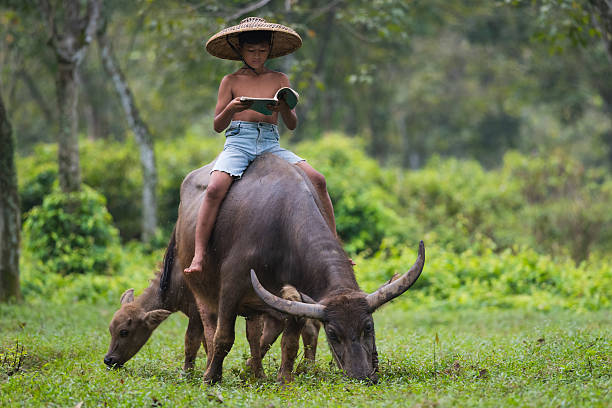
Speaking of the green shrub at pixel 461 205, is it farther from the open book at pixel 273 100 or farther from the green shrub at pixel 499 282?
the open book at pixel 273 100

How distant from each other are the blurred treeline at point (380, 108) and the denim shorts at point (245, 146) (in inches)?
163

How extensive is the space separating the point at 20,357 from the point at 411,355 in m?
3.55

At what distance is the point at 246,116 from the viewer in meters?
6.66

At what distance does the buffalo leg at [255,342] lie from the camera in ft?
21.7

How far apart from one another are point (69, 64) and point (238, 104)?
811 cm

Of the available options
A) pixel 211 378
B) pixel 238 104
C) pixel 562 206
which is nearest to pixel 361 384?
pixel 211 378

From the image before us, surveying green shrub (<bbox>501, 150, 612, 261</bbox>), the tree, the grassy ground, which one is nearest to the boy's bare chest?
the grassy ground

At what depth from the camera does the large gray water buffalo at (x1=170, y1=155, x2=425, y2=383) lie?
5.47 m

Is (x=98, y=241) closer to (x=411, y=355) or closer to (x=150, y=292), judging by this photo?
(x=150, y=292)

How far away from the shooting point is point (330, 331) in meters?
5.51

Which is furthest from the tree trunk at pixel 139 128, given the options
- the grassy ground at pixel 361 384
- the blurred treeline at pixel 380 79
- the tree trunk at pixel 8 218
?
the grassy ground at pixel 361 384

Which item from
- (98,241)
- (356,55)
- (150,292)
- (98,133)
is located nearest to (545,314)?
(150,292)

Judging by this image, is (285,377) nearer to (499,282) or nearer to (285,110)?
(285,110)

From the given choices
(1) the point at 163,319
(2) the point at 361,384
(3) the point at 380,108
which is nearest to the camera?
(2) the point at 361,384
